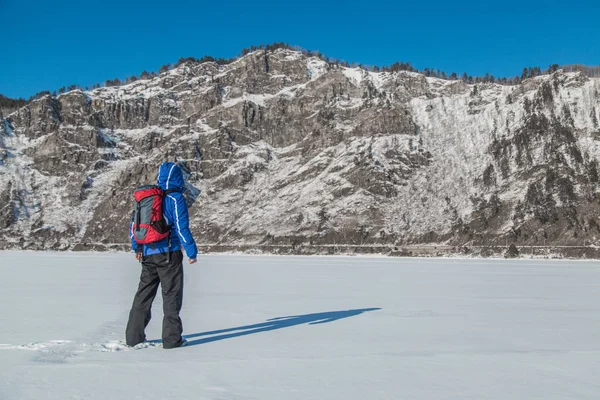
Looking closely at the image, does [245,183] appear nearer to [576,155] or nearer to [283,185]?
[283,185]

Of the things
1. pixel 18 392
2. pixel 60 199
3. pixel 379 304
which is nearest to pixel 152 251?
pixel 18 392

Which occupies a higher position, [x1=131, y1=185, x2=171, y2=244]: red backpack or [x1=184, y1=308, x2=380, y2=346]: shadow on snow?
[x1=131, y1=185, x2=171, y2=244]: red backpack

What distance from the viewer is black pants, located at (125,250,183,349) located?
758 cm

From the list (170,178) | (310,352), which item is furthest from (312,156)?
(310,352)

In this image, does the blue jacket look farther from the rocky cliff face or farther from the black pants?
the rocky cliff face

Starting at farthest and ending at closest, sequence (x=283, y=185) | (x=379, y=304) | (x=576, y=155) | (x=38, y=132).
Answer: (x=38, y=132)
(x=283, y=185)
(x=576, y=155)
(x=379, y=304)

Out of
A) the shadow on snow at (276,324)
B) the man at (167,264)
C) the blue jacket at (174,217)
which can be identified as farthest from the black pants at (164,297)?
the shadow on snow at (276,324)

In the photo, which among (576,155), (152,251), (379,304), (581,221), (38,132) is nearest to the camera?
(152,251)

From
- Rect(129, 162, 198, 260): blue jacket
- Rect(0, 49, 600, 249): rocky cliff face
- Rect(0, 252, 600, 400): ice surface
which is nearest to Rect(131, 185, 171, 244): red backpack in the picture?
Rect(129, 162, 198, 260): blue jacket

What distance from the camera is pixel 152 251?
7988 millimetres

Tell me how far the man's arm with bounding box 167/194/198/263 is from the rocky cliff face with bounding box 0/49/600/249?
9747cm

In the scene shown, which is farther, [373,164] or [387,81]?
[387,81]

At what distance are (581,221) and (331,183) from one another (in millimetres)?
52083

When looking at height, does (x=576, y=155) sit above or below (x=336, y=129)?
below
